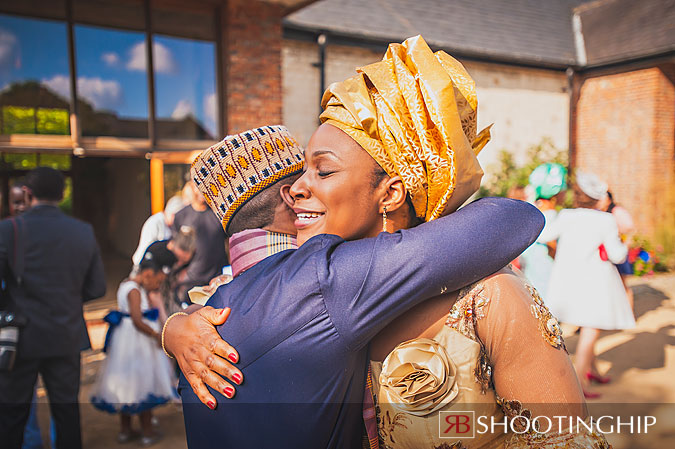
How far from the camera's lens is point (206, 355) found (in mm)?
1344

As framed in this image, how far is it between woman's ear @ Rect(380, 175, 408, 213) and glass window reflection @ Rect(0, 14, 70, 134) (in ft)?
24.3

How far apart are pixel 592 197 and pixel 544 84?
8652 mm

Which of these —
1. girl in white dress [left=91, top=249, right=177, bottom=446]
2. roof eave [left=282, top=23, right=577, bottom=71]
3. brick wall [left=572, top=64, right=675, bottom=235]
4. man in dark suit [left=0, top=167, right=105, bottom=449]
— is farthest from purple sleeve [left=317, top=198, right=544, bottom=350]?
brick wall [left=572, top=64, right=675, bottom=235]

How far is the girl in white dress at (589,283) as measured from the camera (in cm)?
499

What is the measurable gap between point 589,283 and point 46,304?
15.8 feet

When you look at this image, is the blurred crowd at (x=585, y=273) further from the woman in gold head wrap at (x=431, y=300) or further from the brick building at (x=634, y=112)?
the brick building at (x=634, y=112)

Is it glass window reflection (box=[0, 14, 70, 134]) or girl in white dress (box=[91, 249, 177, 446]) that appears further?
glass window reflection (box=[0, 14, 70, 134])

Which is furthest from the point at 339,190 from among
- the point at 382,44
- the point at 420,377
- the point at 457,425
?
the point at 382,44

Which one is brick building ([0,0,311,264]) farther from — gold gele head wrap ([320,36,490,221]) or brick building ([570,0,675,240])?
brick building ([570,0,675,240])

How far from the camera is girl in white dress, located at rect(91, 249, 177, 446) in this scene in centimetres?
412

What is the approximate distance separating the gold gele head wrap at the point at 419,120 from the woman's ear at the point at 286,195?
304 mm

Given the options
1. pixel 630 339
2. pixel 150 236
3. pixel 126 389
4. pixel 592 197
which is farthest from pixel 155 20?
pixel 630 339

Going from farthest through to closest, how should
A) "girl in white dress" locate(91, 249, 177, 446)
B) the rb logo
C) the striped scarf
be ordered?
"girl in white dress" locate(91, 249, 177, 446) < the striped scarf < the rb logo

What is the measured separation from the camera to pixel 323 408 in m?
1.23
